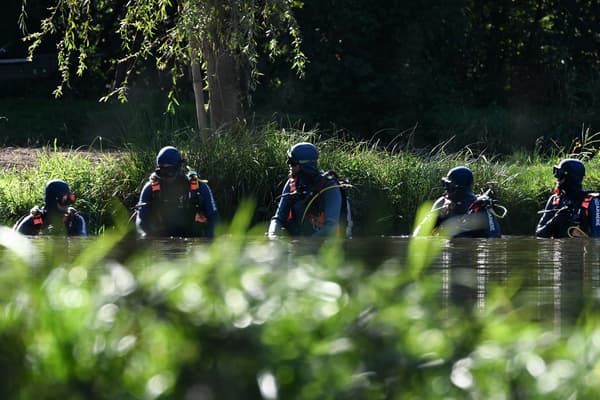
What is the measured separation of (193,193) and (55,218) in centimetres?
140

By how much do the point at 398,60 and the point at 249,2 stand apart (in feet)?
31.2

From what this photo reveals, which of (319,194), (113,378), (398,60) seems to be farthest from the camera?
(398,60)

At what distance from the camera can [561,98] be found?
1052 inches

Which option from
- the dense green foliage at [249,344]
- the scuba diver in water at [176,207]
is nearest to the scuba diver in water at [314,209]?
the scuba diver in water at [176,207]

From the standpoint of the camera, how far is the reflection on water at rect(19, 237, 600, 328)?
491 cm

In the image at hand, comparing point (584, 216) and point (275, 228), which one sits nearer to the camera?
point (275, 228)

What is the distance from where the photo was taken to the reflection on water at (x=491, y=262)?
4906 millimetres

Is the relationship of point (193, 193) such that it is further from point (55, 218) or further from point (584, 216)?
point (584, 216)

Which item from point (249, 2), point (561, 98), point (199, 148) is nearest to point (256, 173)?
point (199, 148)

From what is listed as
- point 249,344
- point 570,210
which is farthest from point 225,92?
point 249,344

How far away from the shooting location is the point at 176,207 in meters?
11.7

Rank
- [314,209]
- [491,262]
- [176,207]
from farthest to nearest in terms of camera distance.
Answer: [176,207] < [314,209] < [491,262]

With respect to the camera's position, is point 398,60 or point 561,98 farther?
point 561,98

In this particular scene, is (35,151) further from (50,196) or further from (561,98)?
(561,98)
